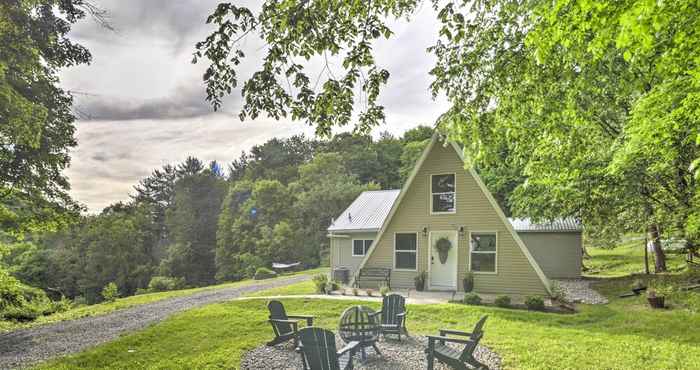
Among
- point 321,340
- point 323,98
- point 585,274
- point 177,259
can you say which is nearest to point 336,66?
point 323,98

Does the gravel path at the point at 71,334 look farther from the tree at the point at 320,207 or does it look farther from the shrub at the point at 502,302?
the tree at the point at 320,207

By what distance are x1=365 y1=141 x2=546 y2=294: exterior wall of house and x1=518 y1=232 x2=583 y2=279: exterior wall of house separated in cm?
674

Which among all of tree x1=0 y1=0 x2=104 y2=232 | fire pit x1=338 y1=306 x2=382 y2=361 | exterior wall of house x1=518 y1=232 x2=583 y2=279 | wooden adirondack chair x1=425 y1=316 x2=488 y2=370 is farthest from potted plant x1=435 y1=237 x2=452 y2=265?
tree x1=0 y1=0 x2=104 y2=232

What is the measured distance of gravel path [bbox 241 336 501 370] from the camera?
635cm

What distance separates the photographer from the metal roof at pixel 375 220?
701 inches

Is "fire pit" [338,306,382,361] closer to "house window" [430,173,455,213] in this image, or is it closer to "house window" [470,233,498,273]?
"house window" [470,233,498,273]

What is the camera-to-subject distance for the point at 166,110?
10.8 metres

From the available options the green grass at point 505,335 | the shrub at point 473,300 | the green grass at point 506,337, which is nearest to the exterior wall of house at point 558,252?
the green grass at point 505,335

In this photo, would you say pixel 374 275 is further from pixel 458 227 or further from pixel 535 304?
pixel 535 304

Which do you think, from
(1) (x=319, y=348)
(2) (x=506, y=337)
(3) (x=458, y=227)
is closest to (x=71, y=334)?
(1) (x=319, y=348)

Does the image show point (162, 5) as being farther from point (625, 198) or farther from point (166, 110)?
point (625, 198)

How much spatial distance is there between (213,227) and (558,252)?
3178 cm

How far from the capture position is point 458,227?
1384 centimetres

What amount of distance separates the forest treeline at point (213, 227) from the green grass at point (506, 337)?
18.0 meters
